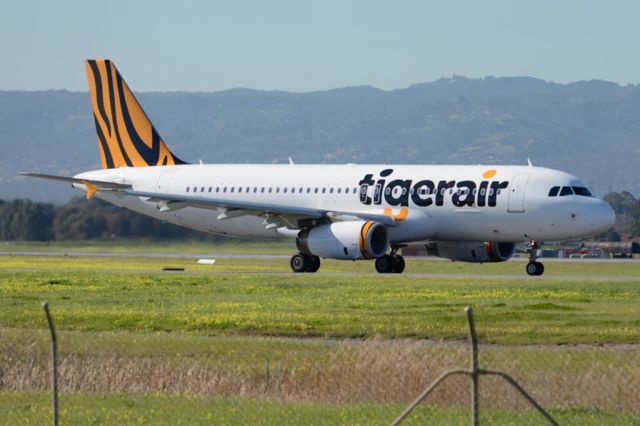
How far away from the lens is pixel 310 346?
1156 inches

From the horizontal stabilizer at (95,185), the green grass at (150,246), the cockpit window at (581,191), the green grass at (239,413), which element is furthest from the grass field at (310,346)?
the green grass at (150,246)

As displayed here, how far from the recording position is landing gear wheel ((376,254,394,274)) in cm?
5588

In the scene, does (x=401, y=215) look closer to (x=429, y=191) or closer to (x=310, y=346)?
(x=429, y=191)

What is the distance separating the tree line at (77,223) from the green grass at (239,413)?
52229 mm

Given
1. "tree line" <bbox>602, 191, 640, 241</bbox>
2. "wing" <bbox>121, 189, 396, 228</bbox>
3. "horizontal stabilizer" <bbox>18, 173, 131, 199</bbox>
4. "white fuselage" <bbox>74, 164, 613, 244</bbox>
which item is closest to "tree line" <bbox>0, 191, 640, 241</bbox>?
"white fuselage" <bbox>74, 164, 613, 244</bbox>

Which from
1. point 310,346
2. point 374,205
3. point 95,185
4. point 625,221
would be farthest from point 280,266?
point 625,221

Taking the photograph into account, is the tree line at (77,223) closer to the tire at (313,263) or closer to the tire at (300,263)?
the tire at (300,263)

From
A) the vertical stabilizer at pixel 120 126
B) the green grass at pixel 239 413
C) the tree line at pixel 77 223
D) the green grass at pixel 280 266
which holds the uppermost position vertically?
the vertical stabilizer at pixel 120 126

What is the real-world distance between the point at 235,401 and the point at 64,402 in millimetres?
2559

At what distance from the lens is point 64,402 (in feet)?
72.6

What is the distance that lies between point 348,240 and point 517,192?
6.25 m

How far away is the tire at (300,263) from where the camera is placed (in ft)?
186

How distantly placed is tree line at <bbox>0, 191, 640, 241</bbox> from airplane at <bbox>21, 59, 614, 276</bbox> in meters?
10.8

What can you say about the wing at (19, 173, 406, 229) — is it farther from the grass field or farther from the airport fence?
the airport fence
